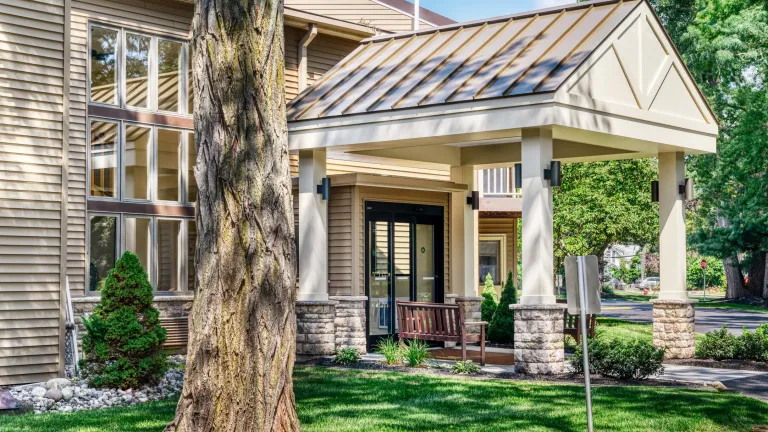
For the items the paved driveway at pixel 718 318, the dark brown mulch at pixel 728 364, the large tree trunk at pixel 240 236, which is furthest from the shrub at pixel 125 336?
the paved driveway at pixel 718 318

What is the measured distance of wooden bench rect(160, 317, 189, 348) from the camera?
16594 mm

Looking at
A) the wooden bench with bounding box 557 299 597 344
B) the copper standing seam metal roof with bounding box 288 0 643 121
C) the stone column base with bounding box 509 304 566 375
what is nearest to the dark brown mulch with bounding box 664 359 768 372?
the wooden bench with bounding box 557 299 597 344

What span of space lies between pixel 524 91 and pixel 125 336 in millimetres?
6426

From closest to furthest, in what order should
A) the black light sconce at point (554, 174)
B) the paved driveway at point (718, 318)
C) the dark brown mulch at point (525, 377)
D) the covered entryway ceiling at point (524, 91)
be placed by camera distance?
1. the dark brown mulch at point (525, 377)
2. the black light sconce at point (554, 174)
3. the covered entryway ceiling at point (524, 91)
4. the paved driveway at point (718, 318)

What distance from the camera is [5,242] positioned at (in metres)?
13.0

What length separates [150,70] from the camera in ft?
55.9

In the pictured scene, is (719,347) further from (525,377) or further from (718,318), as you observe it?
(718,318)

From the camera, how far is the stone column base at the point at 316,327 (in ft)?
53.7

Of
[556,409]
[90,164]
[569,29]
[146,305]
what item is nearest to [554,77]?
[569,29]

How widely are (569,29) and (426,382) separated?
6.12 meters

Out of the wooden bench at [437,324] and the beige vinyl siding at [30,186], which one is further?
the wooden bench at [437,324]

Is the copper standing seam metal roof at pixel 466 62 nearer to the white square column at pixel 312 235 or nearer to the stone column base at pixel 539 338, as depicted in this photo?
the white square column at pixel 312 235

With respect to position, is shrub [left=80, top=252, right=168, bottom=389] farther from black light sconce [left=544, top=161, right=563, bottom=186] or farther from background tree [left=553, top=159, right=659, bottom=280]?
background tree [left=553, top=159, right=659, bottom=280]

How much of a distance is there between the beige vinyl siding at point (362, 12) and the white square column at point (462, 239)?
16.4 feet
